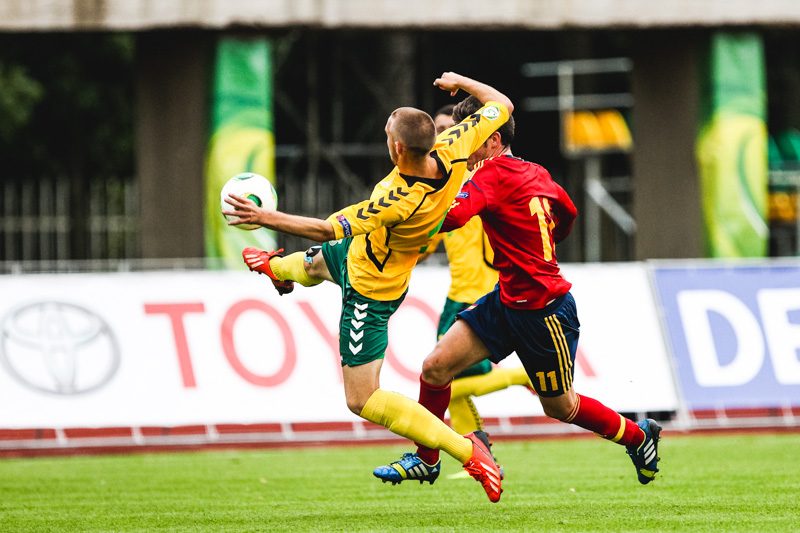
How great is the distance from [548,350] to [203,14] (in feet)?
34.5

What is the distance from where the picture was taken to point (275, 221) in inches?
305

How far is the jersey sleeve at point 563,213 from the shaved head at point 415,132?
40.2 inches

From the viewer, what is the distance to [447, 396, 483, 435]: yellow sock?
1077 centimetres

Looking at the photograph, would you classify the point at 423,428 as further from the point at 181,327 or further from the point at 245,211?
the point at 181,327

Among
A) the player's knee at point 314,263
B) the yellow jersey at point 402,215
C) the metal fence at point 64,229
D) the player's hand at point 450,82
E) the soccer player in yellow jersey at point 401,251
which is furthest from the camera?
the metal fence at point 64,229

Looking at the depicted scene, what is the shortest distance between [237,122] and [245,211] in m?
11.2

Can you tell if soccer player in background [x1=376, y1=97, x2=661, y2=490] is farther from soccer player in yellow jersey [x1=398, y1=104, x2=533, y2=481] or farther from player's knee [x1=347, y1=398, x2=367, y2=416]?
soccer player in yellow jersey [x1=398, y1=104, x2=533, y2=481]

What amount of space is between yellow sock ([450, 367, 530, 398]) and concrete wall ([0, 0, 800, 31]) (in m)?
7.79

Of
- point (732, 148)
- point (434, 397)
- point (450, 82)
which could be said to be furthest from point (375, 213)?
point (732, 148)

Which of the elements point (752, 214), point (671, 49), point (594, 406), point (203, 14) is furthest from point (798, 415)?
point (203, 14)

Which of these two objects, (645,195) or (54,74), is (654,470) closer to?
(645,195)

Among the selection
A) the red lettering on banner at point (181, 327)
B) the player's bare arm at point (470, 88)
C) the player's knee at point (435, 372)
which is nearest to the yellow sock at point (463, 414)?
the player's knee at point (435, 372)

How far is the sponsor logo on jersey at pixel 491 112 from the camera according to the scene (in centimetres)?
856

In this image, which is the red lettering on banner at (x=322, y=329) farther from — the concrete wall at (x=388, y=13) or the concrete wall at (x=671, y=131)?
the concrete wall at (x=671, y=131)
